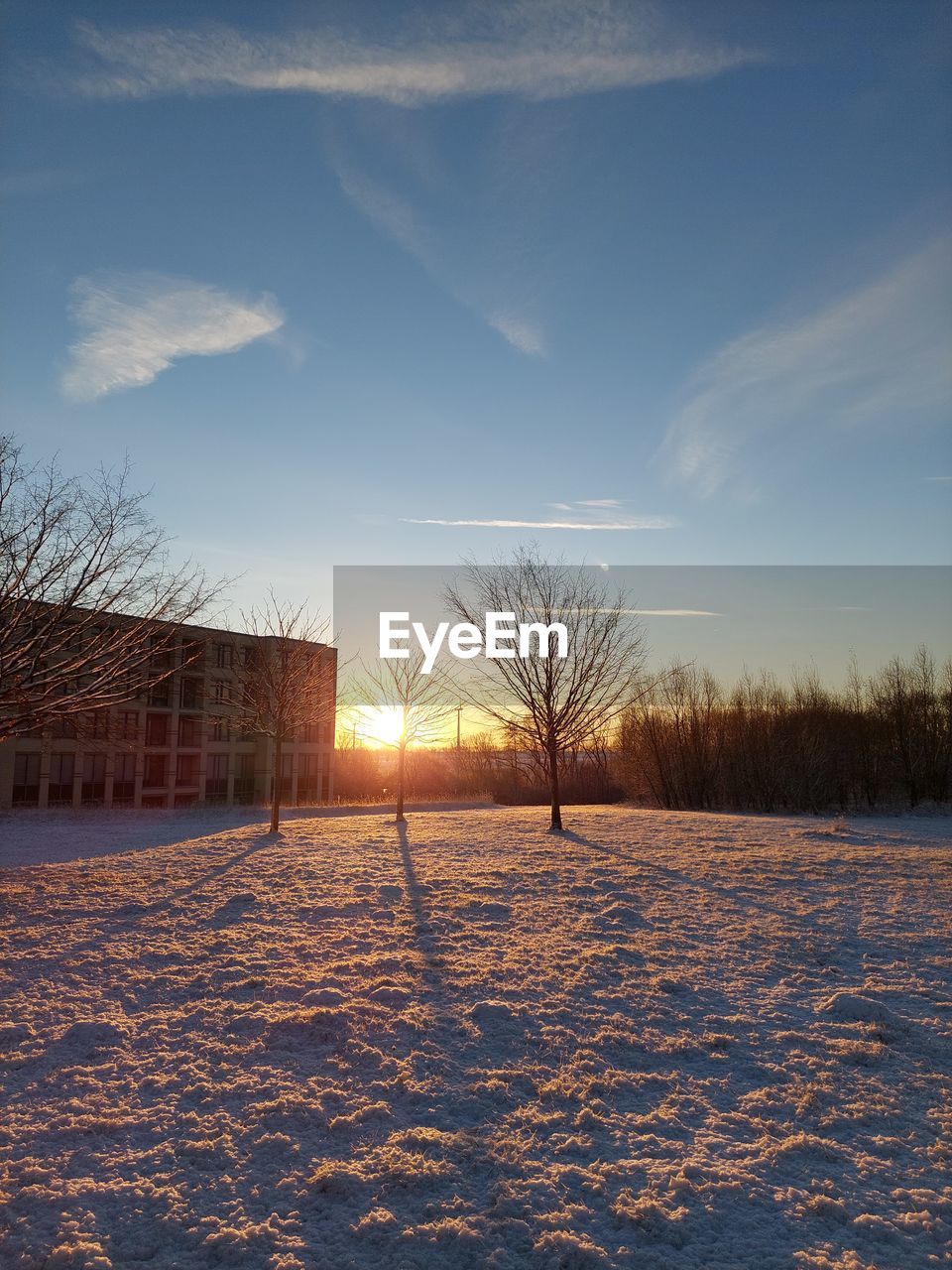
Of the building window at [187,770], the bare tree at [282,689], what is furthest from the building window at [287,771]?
the bare tree at [282,689]

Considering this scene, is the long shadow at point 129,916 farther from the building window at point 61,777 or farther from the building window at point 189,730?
the building window at point 189,730

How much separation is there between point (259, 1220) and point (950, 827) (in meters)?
18.3

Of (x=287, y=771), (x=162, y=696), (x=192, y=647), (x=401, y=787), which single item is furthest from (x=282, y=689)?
(x=287, y=771)

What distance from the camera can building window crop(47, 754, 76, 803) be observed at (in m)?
37.0

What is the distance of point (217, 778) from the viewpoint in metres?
45.6

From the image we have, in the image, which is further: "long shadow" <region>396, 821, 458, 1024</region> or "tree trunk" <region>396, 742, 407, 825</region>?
"tree trunk" <region>396, 742, 407, 825</region>

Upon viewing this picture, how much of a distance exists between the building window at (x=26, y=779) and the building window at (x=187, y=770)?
769 cm

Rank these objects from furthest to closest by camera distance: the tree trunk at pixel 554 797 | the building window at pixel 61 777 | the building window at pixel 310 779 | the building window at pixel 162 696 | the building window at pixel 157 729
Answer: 1. the building window at pixel 310 779
2. the building window at pixel 157 729
3. the building window at pixel 162 696
4. the building window at pixel 61 777
5. the tree trunk at pixel 554 797

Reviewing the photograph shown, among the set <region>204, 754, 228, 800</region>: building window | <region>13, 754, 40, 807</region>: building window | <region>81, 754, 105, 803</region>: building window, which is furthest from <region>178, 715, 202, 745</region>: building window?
<region>13, 754, 40, 807</region>: building window

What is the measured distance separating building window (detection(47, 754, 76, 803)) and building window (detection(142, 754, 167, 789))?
381 centimetres

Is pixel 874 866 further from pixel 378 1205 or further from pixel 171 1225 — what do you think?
pixel 171 1225

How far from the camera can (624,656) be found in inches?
630

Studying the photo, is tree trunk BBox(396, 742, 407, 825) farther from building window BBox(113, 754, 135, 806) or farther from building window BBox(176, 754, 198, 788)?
building window BBox(176, 754, 198, 788)

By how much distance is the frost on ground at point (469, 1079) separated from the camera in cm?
311
